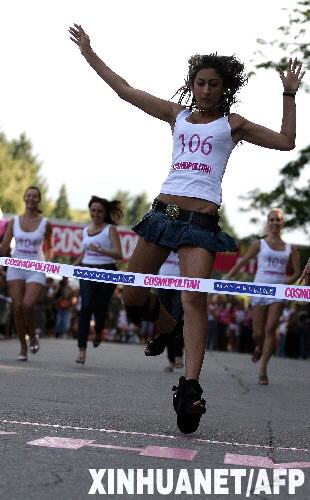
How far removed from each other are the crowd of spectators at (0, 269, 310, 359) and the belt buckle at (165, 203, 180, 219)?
2285 centimetres

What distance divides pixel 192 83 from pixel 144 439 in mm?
2290

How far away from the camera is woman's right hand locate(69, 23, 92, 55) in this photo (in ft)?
23.9

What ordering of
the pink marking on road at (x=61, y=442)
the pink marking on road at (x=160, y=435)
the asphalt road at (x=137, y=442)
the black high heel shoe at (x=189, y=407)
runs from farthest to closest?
the black high heel shoe at (x=189, y=407), the pink marking on road at (x=160, y=435), the pink marking on road at (x=61, y=442), the asphalt road at (x=137, y=442)

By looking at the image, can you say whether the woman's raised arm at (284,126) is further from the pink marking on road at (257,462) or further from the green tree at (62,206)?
the green tree at (62,206)

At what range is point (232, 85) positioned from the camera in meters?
7.18

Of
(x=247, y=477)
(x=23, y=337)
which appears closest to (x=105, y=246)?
(x=23, y=337)

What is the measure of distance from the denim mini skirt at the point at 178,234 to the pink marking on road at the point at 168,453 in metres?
1.42

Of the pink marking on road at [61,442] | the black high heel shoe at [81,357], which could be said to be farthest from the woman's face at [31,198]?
the pink marking on road at [61,442]

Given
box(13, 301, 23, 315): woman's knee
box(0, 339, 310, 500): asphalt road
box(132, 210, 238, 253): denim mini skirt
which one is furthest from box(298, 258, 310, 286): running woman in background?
box(13, 301, 23, 315): woman's knee

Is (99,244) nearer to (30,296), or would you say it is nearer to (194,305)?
(30,296)

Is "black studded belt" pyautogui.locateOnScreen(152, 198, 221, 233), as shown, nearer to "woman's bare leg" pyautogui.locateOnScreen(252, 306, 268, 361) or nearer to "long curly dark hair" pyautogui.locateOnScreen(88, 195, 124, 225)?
"woman's bare leg" pyautogui.locateOnScreen(252, 306, 268, 361)

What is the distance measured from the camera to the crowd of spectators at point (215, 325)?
31.4 metres

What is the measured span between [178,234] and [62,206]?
153 metres

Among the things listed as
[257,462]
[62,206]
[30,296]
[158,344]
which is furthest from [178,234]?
[62,206]
